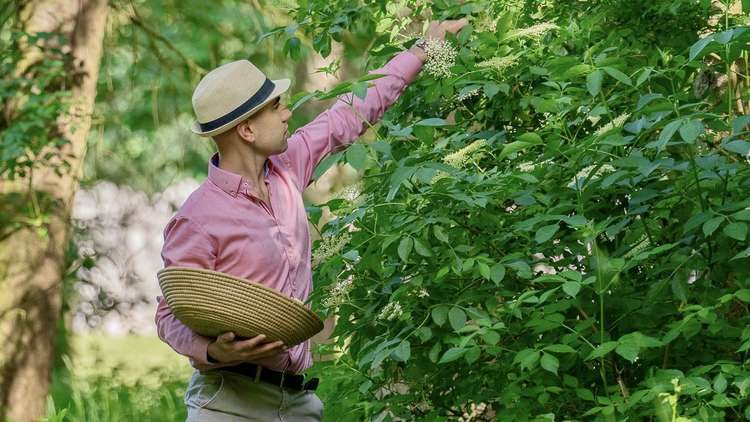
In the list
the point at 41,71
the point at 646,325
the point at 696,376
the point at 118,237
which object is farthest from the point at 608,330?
the point at 118,237

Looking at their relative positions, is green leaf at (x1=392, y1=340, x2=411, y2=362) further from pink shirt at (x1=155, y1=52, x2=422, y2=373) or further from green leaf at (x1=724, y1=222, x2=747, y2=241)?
green leaf at (x1=724, y1=222, x2=747, y2=241)

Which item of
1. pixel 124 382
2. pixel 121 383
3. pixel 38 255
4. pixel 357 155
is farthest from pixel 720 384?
pixel 124 382

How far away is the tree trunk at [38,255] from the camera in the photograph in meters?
8.20

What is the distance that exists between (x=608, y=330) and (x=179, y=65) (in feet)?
30.8

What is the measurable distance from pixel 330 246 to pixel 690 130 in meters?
1.06

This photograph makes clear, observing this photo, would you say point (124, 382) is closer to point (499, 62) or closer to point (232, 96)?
point (232, 96)

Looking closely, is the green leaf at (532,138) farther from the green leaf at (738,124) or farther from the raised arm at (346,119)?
the raised arm at (346,119)

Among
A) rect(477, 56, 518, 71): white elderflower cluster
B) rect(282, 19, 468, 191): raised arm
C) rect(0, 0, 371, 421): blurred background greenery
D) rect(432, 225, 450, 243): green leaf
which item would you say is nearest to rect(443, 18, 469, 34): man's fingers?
rect(282, 19, 468, 191): raised arm

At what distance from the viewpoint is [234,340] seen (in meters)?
3.19

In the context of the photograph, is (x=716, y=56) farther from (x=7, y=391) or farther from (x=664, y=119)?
(x=7, y=391)

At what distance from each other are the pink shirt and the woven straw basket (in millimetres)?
139

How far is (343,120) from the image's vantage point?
12.4 feet

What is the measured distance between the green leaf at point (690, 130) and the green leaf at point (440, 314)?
76 cm

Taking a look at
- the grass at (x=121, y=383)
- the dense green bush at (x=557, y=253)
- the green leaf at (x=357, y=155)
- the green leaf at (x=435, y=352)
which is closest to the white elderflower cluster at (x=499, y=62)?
the dense green bush at (x=557, y=253)
